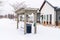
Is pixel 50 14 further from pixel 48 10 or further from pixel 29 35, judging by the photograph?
pixel 29 35

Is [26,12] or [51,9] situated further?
[51,9]

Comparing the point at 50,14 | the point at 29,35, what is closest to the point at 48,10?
the point at 50,14

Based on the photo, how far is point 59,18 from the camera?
26.7 m

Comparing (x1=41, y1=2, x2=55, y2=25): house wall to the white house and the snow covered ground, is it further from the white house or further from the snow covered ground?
the snow covered ground

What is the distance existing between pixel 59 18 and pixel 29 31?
11948 millimetres

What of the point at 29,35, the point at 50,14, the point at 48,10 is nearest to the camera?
the point at 29,35

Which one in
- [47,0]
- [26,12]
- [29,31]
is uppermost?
[47,0]

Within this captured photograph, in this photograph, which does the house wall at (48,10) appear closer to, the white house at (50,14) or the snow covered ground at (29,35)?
the white house at (50,14)

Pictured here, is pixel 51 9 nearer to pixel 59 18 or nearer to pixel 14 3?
pixel 59 18

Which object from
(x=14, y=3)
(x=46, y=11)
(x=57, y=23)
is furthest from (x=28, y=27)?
(x=14, y=3)

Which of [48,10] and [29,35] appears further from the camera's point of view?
[48,10]

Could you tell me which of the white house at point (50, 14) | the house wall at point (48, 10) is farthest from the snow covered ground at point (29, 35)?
the house wall at point (48, 10)

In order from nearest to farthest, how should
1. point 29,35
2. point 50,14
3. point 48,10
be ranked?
point 29,35 < point 50,14 < point 48,10

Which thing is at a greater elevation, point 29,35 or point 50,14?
point 50,14
